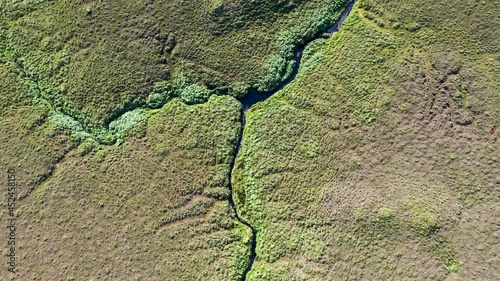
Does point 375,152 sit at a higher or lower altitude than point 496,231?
higher

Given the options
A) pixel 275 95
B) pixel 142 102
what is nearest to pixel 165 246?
pixel 142 102

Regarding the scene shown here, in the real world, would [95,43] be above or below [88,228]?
above

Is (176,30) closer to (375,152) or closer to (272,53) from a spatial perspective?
(272,53)

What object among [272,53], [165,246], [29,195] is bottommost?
[165,246]

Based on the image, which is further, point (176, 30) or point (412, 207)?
point (176, 30)

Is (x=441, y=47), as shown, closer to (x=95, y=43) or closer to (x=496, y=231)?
(x=496, y=231)

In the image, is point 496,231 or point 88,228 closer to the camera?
point 496,231

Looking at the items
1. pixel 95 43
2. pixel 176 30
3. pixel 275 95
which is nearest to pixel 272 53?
pixel 275 95

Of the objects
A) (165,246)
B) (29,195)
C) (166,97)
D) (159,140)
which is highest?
(166,97)
